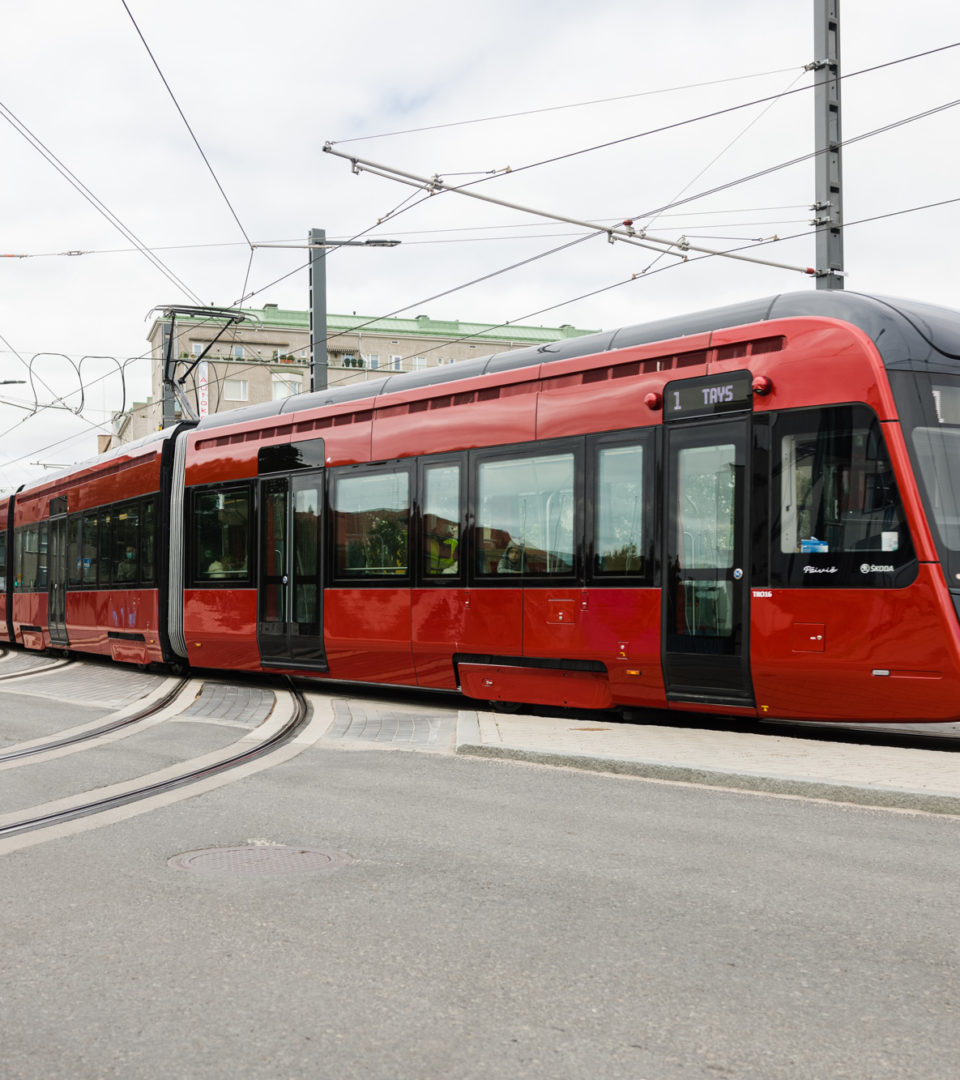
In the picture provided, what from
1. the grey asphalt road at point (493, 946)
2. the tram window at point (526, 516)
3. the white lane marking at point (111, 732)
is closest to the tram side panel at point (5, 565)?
the white lane marking at point (111, 732)

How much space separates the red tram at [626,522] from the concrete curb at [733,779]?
169 cm

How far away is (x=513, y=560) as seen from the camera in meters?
11.3

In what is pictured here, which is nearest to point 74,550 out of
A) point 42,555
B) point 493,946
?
point 42,555

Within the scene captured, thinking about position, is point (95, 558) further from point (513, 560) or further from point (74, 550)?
point (513, 560)

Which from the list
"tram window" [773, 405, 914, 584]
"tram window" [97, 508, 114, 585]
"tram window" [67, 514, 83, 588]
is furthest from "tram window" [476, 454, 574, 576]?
"tram window" [67, 514, 83, 588]

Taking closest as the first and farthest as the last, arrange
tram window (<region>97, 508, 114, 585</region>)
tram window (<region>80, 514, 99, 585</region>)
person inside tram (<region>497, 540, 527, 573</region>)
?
person inside tram (<region>497, 540, 527, 573</region>), tram window (<region>97, 508, 114, 585</region>), tram window (<region>80, 514, 99, 585</region>)

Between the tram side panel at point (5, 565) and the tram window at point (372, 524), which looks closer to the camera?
the tram window at point (372, 524)

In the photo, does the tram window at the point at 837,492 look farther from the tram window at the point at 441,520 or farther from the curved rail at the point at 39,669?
the curved rail at the point at 39,669

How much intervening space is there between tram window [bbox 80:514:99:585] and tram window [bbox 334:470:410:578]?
24.6ft

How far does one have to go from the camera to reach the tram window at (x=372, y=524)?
1254 centimetres

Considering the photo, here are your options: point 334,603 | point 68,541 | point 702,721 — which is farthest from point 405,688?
point 68,541

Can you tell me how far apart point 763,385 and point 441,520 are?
3.90 meters

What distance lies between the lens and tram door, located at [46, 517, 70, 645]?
835 inches

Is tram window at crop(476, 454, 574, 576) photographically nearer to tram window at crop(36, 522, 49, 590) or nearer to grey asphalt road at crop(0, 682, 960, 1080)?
grey asphalt road at crop(0, 682, 960, 1080)
